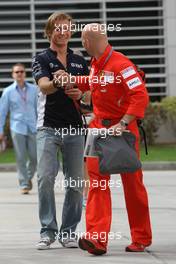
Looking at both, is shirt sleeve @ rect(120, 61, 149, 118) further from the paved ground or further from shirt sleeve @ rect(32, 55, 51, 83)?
the paved ground

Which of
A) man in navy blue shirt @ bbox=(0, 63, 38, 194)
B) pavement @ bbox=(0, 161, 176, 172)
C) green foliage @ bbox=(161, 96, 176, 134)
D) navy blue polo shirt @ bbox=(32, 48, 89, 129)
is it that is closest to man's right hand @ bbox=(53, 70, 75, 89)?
navy blue polo shirt @ bbox=(32, 48, 89, 129)

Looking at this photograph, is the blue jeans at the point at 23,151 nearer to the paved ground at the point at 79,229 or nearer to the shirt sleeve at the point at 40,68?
the paved ground at the point at 79,229

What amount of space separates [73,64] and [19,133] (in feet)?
17.4

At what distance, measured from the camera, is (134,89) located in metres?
7.12

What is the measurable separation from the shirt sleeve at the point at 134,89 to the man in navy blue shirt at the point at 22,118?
5.90 meters

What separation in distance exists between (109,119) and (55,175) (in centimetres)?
75

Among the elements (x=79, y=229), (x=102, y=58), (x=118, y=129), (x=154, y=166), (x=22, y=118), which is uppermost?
(x=102, y=58)

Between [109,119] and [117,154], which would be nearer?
[117,154]

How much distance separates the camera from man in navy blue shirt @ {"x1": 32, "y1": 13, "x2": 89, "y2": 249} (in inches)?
301

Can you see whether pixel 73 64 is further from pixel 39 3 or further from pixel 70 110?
pixel 39 3

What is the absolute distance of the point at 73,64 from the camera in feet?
25.7

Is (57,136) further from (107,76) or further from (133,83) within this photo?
(133,83)

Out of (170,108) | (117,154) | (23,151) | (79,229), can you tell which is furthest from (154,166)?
(117,154)

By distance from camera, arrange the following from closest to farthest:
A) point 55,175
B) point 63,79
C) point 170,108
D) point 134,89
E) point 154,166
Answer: point 134,89, point 63,79, point 55,175, point 154,166, point 170,108
